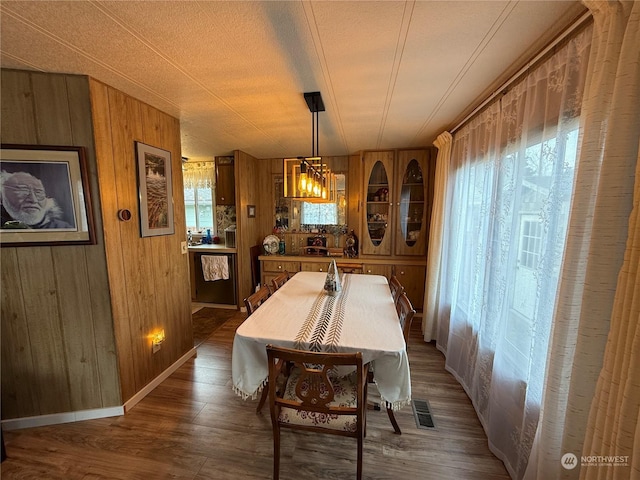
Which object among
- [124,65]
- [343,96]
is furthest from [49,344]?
[343,96]

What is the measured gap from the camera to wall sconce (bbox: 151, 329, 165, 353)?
86.0 inches

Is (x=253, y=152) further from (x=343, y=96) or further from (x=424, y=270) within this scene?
(x=424, y=270)

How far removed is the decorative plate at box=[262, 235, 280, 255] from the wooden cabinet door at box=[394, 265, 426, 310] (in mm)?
1955

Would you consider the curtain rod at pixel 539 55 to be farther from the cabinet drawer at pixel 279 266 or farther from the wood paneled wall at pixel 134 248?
the cabinet drawer at pixel 279 266

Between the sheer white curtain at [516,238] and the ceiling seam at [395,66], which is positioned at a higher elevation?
the ceiling seam at [395,66]

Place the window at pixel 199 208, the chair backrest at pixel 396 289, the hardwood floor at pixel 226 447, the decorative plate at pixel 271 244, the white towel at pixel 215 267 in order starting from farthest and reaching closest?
1. the window at pixel 199 208
2. the decorative plate at pixel 271 244
3. the white towel at pixel 215 267
4. the chair backrest at pixel 396 289
5. the hardwood floor at pixel 226 447

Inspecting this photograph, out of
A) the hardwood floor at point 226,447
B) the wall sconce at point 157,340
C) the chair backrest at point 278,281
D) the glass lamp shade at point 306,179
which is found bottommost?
the hardwood floor at point 226,447

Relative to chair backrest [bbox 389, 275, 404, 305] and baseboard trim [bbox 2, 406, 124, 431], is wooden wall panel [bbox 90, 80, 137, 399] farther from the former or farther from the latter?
chair backrest [bbox 389, 275, 404, 305]

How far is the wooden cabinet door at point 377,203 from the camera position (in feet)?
11.7

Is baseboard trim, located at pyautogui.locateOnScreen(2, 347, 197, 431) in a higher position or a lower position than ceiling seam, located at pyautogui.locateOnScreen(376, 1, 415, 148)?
lower

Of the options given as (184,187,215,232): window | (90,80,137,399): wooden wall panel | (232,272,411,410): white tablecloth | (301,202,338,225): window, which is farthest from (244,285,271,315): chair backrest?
(184,187,215,232): window

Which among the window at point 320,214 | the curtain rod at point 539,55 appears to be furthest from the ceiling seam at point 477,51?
the window at point 320,214

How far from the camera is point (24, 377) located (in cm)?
174

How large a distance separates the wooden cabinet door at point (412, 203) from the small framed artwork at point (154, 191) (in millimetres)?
2813
